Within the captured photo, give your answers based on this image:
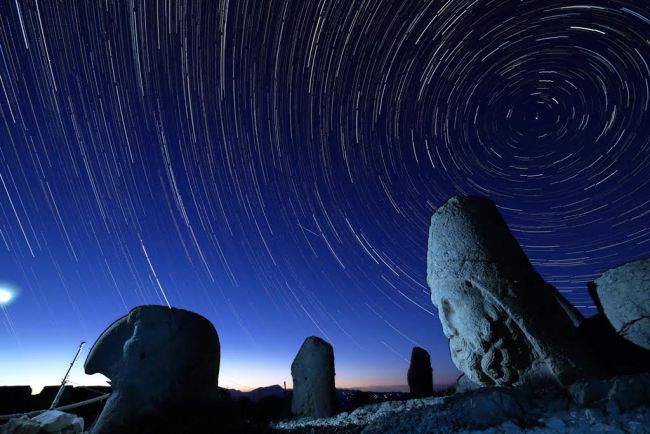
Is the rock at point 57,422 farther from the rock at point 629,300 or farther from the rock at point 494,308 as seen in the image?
the rock at point 629,300

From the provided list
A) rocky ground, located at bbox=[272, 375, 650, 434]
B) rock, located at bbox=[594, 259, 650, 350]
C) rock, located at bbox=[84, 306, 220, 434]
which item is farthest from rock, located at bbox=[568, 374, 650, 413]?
rock, located at bbox=[84, 306, 220, 434]

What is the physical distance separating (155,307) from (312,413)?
7.39 m

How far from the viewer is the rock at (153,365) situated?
641cm

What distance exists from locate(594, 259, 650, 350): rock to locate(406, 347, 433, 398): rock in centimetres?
985

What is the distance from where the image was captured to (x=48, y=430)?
6.93 metres

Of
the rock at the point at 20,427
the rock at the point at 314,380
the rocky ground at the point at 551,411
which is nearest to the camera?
the rocky ground at the point at 551,411

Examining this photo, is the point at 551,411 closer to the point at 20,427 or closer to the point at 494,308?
the point at 494,308

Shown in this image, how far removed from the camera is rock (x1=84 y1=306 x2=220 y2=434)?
21.0 ft

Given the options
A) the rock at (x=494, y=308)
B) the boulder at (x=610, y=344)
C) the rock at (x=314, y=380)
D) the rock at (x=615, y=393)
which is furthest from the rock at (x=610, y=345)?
the rock at (x=314, y=380)

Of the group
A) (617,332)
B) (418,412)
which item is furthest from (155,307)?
(617,332)

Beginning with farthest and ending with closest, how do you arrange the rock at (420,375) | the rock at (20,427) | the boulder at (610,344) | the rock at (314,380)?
the rock at (420,375), the rock at (314,380), the boulder at (610,344), the rock at (20,427)

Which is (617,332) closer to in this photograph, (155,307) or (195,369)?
(195,369)

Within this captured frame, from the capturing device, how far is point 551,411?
3256 mm

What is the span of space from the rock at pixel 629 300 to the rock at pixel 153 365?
10025mm
